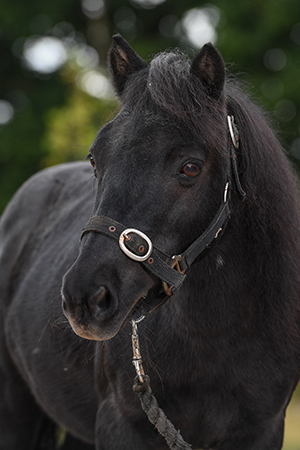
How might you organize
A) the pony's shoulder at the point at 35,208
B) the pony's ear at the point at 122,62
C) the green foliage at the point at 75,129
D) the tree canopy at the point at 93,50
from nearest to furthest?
the pony's ear at the point at 122,62 < the pony's shoulder at the point at 35,208 < the green foliage at the point at 75,129 < the tree canopy at the point at 93,50

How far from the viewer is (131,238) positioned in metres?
2.31

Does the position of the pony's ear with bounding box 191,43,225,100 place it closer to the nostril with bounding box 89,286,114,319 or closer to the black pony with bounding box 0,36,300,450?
the black pony with bounding box 0,36,300,450

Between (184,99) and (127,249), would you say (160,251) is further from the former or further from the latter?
(184,99)

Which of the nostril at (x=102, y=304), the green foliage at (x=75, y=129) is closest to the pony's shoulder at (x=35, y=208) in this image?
the nostril at (x=102, y=304)

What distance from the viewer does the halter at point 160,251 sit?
7.60 feet

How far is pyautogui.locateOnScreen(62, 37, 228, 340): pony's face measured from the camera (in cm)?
226

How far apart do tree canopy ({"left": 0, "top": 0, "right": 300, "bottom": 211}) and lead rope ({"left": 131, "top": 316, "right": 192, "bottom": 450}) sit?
805 cm

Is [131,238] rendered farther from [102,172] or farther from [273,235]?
[273,235]

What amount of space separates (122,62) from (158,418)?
1837 millimetres

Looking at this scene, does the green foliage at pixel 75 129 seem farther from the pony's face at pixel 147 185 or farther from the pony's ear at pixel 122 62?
the pony's face at pixel 147 185

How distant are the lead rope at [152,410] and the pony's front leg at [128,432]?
23 centimetres

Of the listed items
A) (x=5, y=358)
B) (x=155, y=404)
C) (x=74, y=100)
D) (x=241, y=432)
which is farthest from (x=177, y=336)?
(x=74, y=100)

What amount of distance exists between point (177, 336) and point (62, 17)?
13.8m

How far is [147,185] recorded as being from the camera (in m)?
2.39
